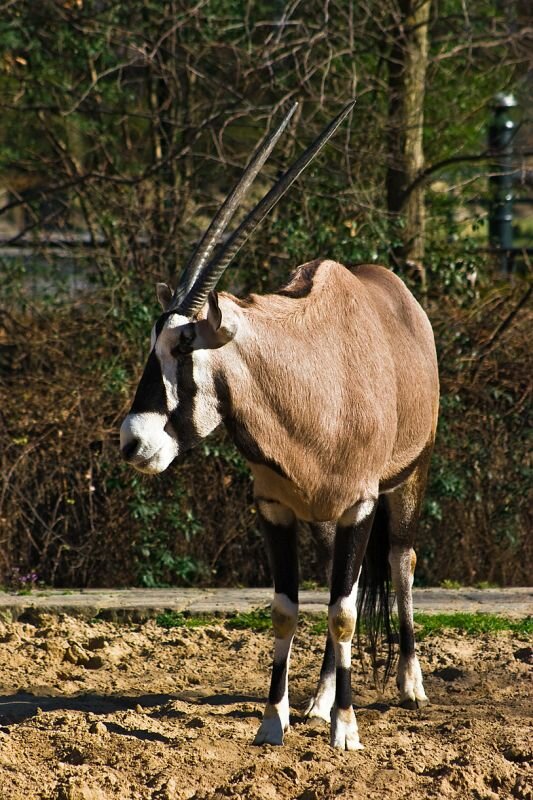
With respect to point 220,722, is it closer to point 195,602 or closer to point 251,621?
point 251,621

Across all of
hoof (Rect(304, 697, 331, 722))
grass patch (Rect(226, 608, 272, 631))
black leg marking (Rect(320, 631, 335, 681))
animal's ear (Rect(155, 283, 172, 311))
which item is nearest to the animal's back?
animal's ear (Rect(155, 283, 172, 311))

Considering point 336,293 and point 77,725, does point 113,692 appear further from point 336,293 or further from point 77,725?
point 336,293

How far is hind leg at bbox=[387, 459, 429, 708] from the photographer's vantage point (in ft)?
18.2

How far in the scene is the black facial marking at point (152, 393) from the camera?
4.14 m

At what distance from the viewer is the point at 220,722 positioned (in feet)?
16.5

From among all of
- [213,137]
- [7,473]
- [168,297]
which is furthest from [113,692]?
[213,137]

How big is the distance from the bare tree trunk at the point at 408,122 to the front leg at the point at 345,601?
4811 millimetres

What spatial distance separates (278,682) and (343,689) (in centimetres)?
28

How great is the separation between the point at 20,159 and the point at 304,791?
22.8 ft

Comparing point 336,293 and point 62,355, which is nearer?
point 336,293

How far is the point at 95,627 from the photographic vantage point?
6.69 meters

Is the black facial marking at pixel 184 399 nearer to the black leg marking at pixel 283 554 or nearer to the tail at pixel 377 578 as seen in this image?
the black leg marking at pixel 283 554

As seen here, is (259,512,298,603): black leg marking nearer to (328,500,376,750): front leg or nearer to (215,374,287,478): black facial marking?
(328,500,376,750): front leg

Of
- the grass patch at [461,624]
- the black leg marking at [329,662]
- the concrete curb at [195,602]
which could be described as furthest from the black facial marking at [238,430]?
the concrete curb at [195,602]
